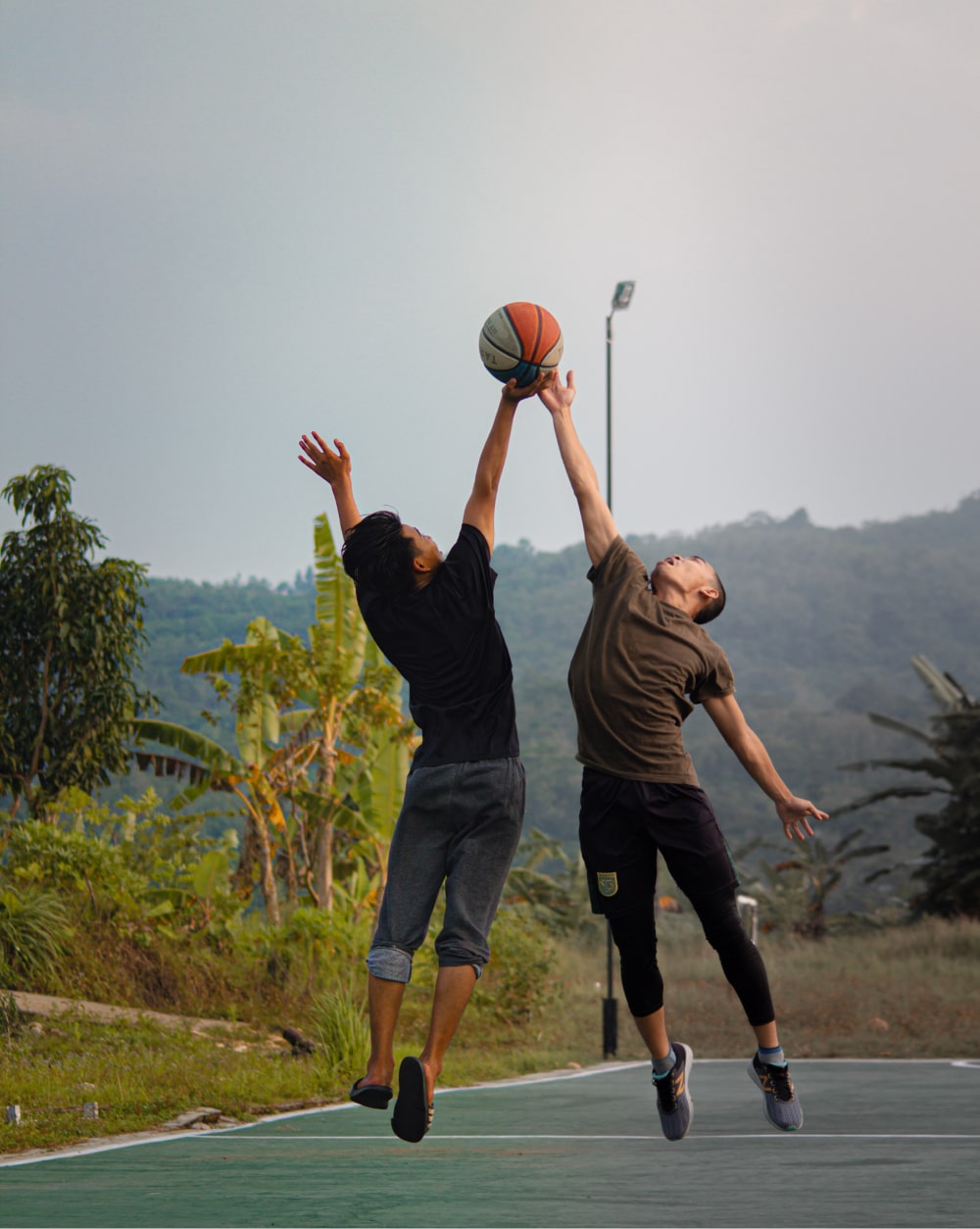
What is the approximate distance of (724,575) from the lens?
359 ft

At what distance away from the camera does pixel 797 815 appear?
510 centimetres

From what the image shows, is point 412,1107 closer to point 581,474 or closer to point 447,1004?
point 447,1004

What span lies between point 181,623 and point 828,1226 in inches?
2237

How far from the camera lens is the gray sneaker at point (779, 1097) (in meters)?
5.10

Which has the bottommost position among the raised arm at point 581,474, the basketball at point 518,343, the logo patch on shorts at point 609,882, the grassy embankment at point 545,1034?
the grassy embankment at point 545,1034

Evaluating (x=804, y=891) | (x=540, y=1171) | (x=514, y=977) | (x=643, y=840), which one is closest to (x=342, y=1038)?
(x=540, y=1171)

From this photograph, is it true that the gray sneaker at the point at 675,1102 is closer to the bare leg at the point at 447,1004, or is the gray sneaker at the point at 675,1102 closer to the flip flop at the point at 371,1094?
the bare leg at the point at 447,1004

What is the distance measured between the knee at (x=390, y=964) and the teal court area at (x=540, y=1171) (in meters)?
3.49

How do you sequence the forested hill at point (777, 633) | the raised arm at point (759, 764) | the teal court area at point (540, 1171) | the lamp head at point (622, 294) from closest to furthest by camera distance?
the raised arm at point (759, 764) < the teal court area at point (540, 1171) < the lamp head at point (622, 294) < the forested hill at point (777, 633)

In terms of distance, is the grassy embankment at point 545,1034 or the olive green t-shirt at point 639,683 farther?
the grassy embankment at point 545,1034

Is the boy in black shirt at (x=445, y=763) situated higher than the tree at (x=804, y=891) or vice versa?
the tree at (x=804, y=891)

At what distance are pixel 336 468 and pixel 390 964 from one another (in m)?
1.84

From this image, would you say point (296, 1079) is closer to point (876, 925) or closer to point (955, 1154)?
point (955, 1154)

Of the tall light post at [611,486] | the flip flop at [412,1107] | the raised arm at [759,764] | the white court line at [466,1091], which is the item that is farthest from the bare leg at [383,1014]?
the tall light post at [611,486]
